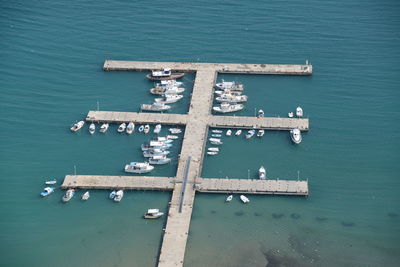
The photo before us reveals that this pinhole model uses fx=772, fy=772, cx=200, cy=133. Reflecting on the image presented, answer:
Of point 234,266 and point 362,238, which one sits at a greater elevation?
point 362,238

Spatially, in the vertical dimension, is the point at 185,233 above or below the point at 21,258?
above

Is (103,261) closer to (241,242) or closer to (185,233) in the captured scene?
(185,233)

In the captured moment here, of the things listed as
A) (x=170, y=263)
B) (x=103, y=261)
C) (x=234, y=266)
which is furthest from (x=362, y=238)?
(x=103, y=261)

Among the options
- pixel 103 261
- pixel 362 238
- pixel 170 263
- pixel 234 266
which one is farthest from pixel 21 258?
pixel 362 238

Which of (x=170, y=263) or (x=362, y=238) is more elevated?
(x=362, y=238)

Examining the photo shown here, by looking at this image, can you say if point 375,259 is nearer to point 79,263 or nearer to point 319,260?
point 319,260

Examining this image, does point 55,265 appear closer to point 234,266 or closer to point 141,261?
point 141,261

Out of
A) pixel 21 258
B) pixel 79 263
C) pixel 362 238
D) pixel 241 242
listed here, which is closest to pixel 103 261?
pixel 79 263
